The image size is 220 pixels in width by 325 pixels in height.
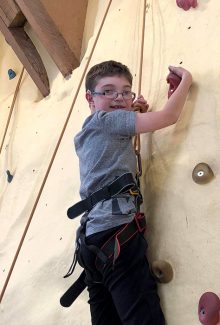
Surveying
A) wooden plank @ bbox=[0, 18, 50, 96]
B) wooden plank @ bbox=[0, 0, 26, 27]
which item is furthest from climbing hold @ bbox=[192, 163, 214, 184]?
wooden plank @ bbox=[0, 0, 26, 27]

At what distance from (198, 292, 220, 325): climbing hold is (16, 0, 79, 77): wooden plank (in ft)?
3.89

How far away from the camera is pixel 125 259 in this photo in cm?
90

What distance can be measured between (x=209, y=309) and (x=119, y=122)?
421mm

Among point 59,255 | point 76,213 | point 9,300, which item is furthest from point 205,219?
point 9,300

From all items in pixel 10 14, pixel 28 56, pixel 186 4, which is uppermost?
pixel 10 14

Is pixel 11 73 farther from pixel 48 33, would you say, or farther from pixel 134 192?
pixel 134 192

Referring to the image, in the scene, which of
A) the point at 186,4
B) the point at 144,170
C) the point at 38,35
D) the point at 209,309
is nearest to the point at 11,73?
the point at 38,35

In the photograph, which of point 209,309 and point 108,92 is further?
point 108,92

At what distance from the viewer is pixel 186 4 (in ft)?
3.86

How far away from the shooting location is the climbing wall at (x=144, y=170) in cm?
89

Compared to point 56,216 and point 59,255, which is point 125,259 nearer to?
point 59,255

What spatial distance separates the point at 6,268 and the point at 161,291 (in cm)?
80

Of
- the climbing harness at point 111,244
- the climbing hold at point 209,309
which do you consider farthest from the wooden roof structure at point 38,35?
the climbing hold at point 209,309

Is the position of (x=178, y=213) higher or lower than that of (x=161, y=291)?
higher
